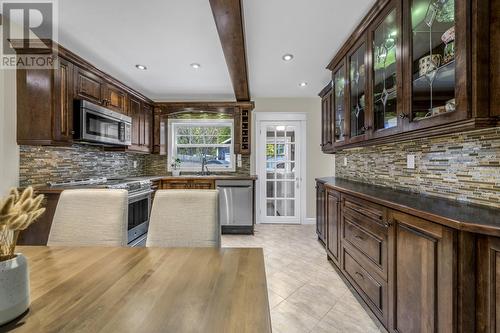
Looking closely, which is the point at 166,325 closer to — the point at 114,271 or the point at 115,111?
the point at 114,271

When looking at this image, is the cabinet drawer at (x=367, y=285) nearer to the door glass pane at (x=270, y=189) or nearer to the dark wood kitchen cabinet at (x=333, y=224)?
the dark wood kitchen cabinet at (x=333, y=224)

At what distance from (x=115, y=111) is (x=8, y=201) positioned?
3311 millimetres

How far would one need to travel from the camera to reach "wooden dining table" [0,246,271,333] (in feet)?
2.25

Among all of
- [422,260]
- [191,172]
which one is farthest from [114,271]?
[191,172]

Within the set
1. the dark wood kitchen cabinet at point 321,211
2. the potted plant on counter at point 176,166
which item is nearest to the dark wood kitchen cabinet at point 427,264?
the dark wood kitchen cabinet at point 321,211

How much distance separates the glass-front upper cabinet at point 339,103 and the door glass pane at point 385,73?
0.72 meters

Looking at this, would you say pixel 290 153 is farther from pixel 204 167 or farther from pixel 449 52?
pixel 449 52

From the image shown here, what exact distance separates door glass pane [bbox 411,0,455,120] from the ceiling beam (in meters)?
1.27

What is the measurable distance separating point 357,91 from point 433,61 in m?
1.02

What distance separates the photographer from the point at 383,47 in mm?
2018

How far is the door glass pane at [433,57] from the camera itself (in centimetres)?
137

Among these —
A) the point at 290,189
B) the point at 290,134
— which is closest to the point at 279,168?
the point at 290,189

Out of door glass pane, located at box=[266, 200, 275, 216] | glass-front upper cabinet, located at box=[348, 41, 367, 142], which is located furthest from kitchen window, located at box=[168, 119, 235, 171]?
glass-front upper cabinet, located at box=[348, 41, 367, 142]

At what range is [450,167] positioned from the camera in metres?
1.67
